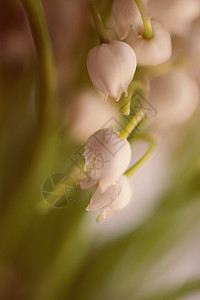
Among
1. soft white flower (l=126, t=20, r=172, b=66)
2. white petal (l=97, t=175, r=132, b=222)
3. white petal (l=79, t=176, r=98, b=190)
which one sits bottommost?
white petal (l=97, t=175, r=132, b=222)

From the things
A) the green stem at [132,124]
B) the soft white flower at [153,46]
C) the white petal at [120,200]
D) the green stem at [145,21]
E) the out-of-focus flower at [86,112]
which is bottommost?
Result: the white petal at [120,200]

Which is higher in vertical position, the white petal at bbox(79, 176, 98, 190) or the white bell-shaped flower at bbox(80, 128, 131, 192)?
the white bell-shaped flower at bbox(80, 128, 131, 192)

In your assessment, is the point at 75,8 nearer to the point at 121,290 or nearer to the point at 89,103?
the point at 89,103

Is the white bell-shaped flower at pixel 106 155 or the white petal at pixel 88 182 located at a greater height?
the white bell-shaped flower at pixel 106 155
